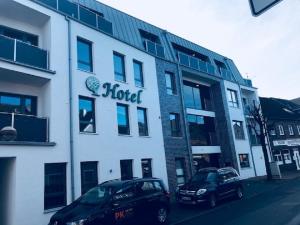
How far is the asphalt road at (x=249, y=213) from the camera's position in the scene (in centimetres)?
1015

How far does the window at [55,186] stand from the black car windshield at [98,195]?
9.09ft

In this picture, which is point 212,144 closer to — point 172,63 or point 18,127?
point 172,63

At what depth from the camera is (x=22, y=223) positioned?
34.1 feet

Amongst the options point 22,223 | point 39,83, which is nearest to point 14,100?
point 39,83

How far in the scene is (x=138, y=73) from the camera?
1914 cm

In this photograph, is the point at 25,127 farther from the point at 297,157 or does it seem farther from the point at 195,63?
the point at 297,157

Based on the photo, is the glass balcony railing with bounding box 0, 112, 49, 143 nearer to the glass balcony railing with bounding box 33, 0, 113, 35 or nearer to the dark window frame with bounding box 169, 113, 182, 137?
the glass balcony railing with bounding box 33, 0, 113, 35

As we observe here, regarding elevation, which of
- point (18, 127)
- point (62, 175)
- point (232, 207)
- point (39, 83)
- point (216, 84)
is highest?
point (216, 84)

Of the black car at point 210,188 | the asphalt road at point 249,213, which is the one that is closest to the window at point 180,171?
the black car at point 210,188

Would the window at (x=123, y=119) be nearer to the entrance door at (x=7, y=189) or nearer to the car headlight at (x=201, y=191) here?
the car headlight at (x=201, y=191)

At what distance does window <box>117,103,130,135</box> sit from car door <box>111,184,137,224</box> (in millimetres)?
6727

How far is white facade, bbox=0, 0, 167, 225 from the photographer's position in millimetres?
10812

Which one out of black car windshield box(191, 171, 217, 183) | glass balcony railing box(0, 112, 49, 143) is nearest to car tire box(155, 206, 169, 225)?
black car windshield box(191, 171, 217, 183)

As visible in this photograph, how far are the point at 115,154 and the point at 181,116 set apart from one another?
774 cm
